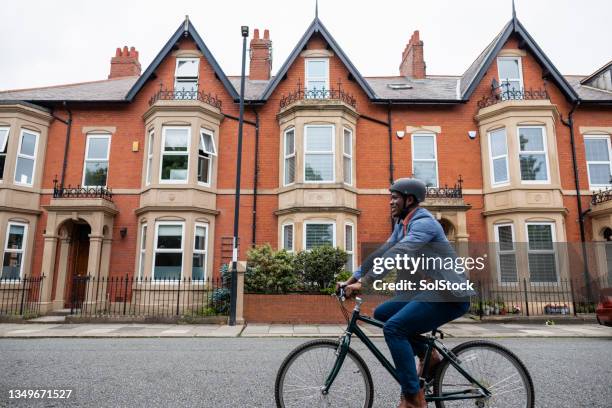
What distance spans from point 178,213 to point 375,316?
11.9m

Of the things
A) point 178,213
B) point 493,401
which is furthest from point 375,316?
point 178,213

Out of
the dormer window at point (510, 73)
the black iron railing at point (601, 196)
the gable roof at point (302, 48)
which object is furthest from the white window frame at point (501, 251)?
the gable roof at point (302, 48)

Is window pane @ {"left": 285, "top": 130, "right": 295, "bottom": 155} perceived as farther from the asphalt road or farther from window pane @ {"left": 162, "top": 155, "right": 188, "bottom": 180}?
the asphalt road

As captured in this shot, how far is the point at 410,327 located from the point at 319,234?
11339 mm

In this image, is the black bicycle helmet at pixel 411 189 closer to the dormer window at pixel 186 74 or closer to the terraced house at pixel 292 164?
the terraced house at pixel 292 164

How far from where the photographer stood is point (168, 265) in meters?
14.1

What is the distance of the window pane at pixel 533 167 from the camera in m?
15.0

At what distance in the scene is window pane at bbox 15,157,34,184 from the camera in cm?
1498

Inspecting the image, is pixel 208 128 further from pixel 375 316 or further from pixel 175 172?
pixel 375 316

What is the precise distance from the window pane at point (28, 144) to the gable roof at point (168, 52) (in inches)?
150

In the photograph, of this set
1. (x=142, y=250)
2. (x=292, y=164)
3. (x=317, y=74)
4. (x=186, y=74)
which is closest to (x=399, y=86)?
(x=317, y=74)

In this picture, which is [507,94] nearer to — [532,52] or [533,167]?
[532,52]

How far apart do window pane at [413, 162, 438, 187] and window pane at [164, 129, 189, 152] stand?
869 cm

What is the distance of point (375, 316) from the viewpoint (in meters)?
3.55
